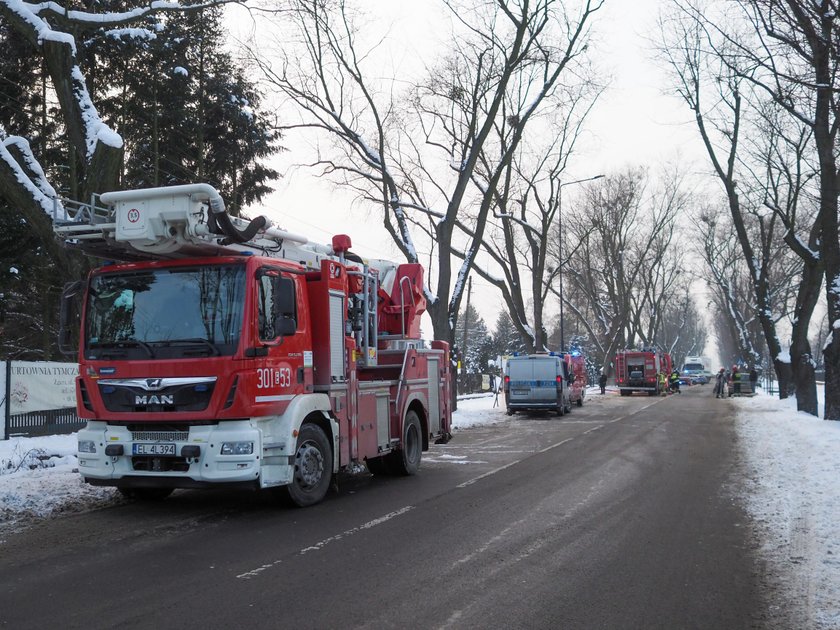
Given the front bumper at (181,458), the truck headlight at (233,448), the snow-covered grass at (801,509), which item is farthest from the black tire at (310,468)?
the snow-covered grass at (801,509)

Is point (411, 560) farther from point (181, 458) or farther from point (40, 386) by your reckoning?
point (40, 386)

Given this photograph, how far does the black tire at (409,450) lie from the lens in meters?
11.4

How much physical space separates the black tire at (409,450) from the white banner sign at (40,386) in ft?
23.4

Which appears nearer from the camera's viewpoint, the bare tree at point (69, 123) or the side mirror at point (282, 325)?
the side mirror at point (282, 325)

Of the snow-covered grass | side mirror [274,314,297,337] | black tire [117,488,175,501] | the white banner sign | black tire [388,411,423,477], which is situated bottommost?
the snow-covered grass

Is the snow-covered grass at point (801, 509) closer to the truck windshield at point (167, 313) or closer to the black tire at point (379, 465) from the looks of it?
the black tire at point (379, 465)

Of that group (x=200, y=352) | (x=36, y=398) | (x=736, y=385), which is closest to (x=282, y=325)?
(x=200, y=352)

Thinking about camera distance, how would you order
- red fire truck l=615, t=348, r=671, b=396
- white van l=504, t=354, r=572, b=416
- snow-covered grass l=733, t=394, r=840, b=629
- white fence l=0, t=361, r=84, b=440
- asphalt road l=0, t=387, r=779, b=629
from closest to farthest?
1. asphalt road l=0, t=387, r=779, b=629
2. snow-covered grass l=733, t=394, r=840, b=629
3. white fence l=0, t=361, r=84, b=440
4. white van l=504, t=354, r=572, b=416
5. red fire truck l=615, t=348, r=671, b=396

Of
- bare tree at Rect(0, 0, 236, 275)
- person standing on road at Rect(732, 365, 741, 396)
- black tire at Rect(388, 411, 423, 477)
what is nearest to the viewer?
black tire at Rect(388, 411, 423, 477)

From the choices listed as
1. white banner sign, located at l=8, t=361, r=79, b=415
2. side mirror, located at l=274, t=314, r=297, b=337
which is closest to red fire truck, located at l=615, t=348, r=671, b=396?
white banner sign, located at l=8, t=361, r=79, b=415

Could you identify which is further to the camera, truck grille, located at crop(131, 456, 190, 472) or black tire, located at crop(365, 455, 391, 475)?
black tire, located at crop(365, 455, 391, 475)

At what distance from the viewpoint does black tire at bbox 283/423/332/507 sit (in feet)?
28.3

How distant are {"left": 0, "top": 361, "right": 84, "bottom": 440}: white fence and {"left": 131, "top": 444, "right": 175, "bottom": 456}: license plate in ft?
22.6

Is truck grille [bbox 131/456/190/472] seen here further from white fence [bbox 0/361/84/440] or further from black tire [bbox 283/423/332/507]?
white fence [bbox 0/361/84/440]
